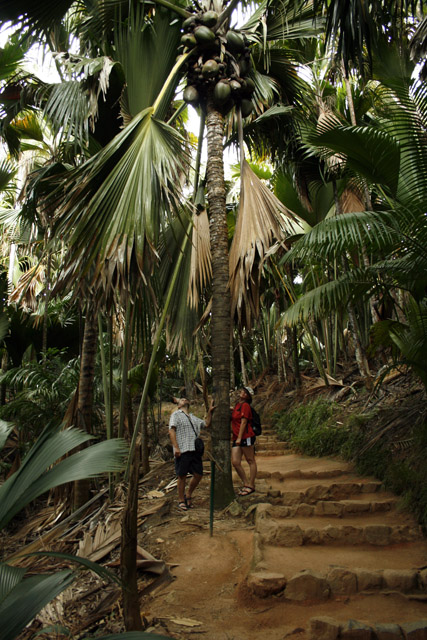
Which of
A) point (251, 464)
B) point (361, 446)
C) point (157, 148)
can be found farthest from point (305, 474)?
point (157, 148)

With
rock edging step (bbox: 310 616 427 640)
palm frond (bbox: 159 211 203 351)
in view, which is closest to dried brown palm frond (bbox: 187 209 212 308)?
palm frond (bbox: 159 211 203 351)

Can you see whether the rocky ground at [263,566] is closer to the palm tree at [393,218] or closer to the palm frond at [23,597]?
the palm frond at [23,597]

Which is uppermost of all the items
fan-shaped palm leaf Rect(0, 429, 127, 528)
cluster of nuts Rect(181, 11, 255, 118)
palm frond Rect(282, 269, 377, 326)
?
cluster of nuts Rect(181, 11, 255, 118)

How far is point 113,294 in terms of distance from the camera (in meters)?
3.98

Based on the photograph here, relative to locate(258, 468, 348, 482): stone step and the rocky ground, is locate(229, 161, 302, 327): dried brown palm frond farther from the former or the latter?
locate(258, 468, 348, 482): stone step

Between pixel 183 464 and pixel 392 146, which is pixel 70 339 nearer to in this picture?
pixel 183 464

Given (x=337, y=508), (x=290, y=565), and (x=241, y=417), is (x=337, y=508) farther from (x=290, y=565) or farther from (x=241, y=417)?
(x=241, y=417)

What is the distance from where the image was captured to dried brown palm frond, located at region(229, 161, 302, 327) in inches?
216

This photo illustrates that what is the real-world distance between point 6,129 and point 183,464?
5.26 metres

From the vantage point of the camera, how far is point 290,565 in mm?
3994

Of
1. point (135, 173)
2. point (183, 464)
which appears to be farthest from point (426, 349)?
point (135, 173)

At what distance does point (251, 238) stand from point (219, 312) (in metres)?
0.94

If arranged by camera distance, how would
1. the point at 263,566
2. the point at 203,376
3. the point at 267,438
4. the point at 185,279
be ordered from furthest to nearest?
the point at 267,438 → the point at 185,279 → the point at 203,376 → the point at 263,566

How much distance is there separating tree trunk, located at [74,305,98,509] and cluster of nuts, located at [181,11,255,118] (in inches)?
122
